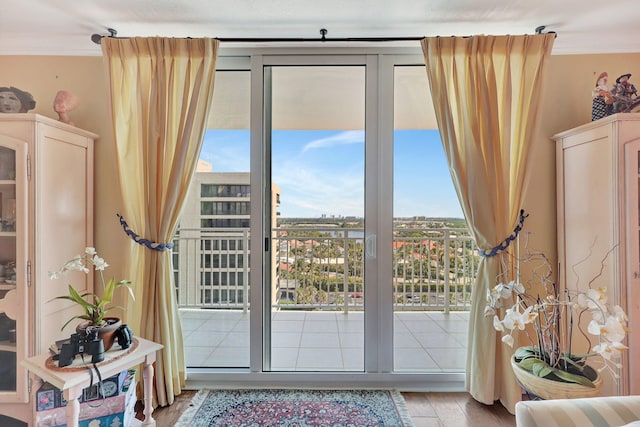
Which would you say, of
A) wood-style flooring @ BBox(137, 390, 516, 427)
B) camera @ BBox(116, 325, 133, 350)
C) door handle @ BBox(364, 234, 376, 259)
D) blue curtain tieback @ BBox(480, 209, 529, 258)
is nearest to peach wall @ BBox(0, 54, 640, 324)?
blue curtain tieback @ BBox(480, 209, 529, 258)

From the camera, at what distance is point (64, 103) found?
2006 mm

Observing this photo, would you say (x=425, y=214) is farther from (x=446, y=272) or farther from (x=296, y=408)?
(x=296, y=408)

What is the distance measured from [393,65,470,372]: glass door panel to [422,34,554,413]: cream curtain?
0.93 feet

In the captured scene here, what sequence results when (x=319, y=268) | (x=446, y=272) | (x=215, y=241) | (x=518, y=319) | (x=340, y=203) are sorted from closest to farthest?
(x=518, y=319)
(x=340, y=203)
(x=446, y=272)
(x=215, y=241)
(x=319, y=268)

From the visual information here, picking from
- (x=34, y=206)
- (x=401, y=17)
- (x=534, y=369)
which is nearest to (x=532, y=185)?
(x=534, y=369)

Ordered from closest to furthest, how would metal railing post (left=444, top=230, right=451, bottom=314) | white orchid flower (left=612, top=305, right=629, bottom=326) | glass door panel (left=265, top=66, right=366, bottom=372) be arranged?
white orchid flower (left=612, top=305, right=629, bottom=326)
glass door panel (left=265, top=66, right=366, bottom=372)
metal railing post (left=444, top=230, right=451, bottom=314)

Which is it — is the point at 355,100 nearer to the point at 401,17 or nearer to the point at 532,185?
the point at 401,17

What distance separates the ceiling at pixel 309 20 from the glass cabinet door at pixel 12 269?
0.91 meters

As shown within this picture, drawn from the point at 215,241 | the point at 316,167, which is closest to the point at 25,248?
the point at 215,241

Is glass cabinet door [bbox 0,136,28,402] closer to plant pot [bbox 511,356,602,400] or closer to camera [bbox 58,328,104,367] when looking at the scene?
camera [bbox 58,328,104,367]

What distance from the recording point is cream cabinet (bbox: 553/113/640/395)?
5.38 feet

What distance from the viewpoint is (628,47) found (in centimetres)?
211

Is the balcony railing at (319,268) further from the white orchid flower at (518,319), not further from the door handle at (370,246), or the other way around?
the white orchid flower at (518,319)

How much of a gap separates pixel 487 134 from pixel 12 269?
9.67ft
